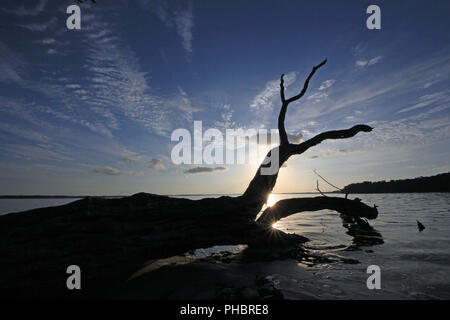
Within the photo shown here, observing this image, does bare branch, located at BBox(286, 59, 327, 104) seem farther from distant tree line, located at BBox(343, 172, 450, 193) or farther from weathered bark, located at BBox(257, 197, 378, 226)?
distant tree line, located at BBox(343, 172, 450, 193)

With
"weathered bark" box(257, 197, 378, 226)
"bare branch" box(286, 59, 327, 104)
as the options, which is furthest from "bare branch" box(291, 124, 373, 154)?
"weathered bark" box(257, 197, 378, 226)

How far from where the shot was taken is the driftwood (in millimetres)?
4108

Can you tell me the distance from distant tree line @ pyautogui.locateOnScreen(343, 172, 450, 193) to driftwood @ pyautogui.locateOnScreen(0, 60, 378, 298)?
65.5 m

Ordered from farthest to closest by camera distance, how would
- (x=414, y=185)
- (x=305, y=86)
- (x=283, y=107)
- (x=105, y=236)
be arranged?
(x=414, y=185) < (x=283, y=107) < (x=305, y=86) < (x=105, y=236)

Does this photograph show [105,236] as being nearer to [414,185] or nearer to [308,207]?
[308,207]

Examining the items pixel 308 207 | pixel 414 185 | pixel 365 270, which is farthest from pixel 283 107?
pixel 414 185

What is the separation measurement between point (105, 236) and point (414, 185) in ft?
346

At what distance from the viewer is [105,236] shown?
4.77m

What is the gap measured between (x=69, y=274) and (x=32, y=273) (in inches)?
24.6

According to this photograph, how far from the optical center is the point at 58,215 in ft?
15.5

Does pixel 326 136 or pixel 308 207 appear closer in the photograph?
pixel 326 136

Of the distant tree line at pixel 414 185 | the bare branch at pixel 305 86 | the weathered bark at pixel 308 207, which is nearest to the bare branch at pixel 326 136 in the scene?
the bare branch at pixel 305 86
